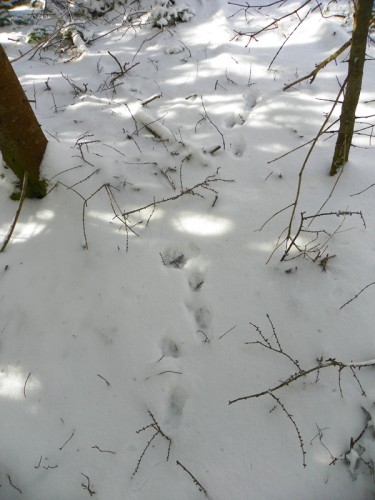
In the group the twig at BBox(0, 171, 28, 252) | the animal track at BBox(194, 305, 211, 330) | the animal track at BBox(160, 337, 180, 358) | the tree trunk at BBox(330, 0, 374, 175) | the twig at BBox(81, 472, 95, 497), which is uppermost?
the tree trunk at BBox(330, 0, 374, 175)

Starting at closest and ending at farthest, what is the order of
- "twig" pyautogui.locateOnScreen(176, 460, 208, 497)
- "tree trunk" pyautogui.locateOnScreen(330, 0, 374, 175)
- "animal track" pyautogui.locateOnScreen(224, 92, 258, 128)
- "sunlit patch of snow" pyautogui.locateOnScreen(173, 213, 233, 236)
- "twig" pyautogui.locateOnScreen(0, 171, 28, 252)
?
"twig" pyautogui.locateOnScreen(176, 460, 208, 497) < "tree trunk" pyautogui.locateOnScreen(330, 0, 374, 175) < "twig" pyautogui.locateOnScreen(0, 171, 28, 252) < "sunlit patch of snow" pyautogui.locateOnScreen(173, 213, 233, 236) < "animal track" pyautogui.locateOnScreen(224, 92, 258, 128)

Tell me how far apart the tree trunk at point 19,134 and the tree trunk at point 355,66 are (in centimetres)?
178

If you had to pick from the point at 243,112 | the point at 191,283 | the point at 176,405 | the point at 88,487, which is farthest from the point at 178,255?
the point at 243,112

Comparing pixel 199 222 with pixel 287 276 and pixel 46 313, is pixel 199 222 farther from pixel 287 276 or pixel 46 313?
pixel 46 313

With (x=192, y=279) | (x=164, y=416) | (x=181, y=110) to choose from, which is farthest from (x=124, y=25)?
(x=164, y=416)

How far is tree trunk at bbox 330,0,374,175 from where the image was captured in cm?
164

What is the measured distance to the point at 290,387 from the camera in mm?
1672

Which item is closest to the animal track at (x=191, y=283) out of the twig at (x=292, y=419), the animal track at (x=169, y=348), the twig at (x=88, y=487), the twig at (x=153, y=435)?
the animal track at (x=169, y=348)

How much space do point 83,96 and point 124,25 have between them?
1815 mm

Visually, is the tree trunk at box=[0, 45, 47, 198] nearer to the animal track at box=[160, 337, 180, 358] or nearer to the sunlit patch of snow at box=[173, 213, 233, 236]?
the sunlit patch of snow at box=[173, 213, 233, 236]

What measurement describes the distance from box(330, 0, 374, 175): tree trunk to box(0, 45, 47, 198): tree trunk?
Result: 1.78m

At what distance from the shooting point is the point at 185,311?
77.1 inches

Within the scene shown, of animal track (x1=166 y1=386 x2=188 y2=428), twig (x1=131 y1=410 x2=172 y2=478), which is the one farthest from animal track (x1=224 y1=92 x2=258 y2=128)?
twig (x1=131 y1=410 x2=172 y2=478)

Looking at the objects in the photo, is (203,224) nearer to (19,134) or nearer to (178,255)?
(178,255)
